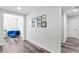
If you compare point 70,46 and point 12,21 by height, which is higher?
point 12,21

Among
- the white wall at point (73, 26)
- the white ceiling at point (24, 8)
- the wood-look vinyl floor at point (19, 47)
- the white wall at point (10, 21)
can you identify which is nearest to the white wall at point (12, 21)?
the white wall at point (10, 21)

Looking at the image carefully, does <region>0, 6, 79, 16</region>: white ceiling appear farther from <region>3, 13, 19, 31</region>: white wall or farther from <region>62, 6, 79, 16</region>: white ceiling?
<region>3, 13, 19, 31</region>: white wall

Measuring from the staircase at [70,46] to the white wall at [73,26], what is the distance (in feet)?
0.33

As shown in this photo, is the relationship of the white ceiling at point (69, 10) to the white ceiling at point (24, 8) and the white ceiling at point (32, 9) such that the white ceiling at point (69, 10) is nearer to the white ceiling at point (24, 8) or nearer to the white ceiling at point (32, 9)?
the white ceiling at point (32, 9)

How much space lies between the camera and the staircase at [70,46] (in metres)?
1.42

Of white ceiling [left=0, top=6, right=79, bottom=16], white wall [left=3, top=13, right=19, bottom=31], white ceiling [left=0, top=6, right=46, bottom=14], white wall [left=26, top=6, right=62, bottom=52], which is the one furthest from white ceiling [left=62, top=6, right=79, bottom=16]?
white wall [left=3, top=13, right=19, bottom=31]

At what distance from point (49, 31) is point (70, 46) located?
524mm

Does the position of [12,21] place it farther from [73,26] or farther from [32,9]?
[73,26]

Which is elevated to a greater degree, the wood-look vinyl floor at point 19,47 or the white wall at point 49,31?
the white wall at point 49,31

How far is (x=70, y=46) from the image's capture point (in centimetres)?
146

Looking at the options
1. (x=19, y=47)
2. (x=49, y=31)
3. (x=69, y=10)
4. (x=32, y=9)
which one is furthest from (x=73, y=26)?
(x=19, y=47)
